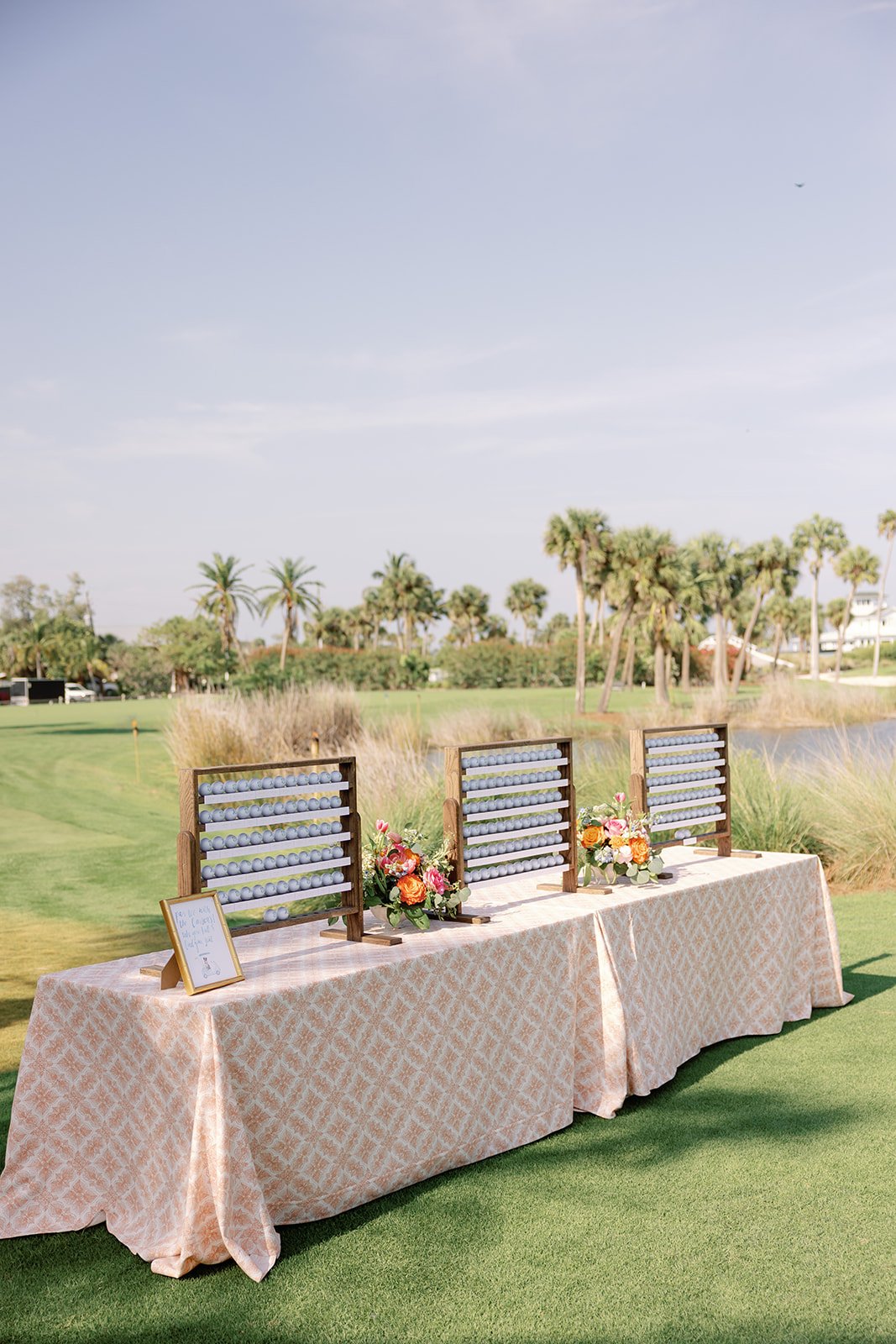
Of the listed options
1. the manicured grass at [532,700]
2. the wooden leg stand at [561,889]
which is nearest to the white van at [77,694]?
the manicured grass at [532,700]

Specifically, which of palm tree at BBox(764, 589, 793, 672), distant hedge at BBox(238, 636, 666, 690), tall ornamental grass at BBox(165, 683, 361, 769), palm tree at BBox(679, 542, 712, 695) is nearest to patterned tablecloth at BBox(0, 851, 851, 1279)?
tall ornamental grass at BBox(165, 683, 361, 769)

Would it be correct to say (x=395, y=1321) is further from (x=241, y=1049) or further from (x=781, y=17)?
(x=781, y=17)

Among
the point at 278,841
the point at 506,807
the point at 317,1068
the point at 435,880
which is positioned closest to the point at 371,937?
the point at 435,880

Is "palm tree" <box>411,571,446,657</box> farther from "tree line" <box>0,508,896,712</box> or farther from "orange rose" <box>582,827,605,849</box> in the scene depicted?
"orange rose" <box>582,827,605,849</box>

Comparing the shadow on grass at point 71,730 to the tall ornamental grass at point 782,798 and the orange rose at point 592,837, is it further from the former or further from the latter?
the orange rose at point 592,837

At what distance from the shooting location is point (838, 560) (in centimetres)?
6875

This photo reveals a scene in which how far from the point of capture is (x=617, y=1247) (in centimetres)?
344

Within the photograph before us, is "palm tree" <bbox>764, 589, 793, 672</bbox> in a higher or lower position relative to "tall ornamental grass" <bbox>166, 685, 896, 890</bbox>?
higher

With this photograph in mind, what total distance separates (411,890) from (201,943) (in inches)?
Result: 39.5

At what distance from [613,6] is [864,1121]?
34.2ft

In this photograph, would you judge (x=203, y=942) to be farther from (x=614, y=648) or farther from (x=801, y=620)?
(x=801, y=620)

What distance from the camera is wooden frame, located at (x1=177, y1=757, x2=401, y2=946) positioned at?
3635 mm

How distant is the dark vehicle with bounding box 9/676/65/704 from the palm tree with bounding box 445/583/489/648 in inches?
1374

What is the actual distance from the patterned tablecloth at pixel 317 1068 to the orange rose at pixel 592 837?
26cm
